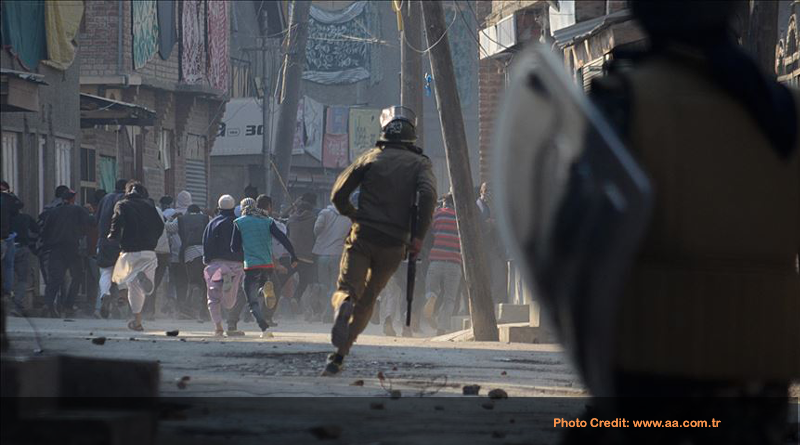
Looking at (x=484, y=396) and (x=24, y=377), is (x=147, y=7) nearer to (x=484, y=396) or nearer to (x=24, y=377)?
(x=484, y=396)

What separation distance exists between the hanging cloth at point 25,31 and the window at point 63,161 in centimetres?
194

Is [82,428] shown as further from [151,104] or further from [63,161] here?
[151,104]

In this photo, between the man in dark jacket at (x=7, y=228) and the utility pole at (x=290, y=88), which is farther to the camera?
the utility pole at (x=290, y=88)

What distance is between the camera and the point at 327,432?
6.91 metres

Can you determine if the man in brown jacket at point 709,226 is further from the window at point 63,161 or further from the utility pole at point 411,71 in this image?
the window at point 63,161

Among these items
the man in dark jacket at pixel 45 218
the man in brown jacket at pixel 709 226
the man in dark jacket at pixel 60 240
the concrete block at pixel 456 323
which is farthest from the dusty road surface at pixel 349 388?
the man in dark jacket at pixel 45 218

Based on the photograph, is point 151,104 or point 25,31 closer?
point 25,31

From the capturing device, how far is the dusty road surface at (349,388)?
722 centimetres

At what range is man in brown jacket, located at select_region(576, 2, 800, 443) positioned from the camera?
148 inches

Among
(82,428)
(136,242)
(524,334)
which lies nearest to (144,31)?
(136,242)

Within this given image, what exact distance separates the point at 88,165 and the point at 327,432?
25125mm

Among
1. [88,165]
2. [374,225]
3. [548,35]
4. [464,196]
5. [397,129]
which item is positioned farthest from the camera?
[88,165]

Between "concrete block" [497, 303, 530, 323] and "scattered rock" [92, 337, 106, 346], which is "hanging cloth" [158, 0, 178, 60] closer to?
"concrete block" [497, 303, 530, 323]

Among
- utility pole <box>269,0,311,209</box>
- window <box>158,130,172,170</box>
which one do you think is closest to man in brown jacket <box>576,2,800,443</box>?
utility pole <box>269,0,311,209</box>
